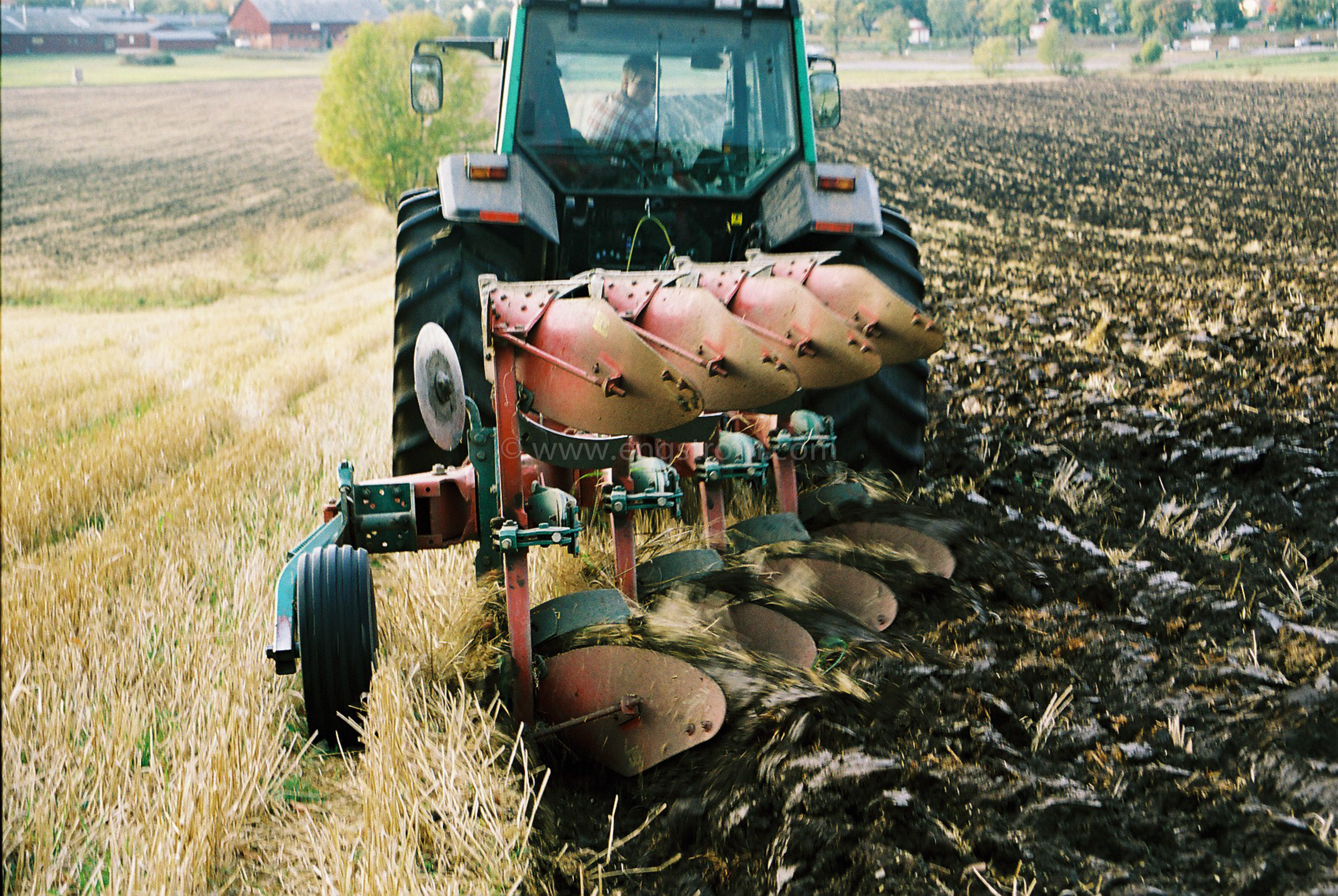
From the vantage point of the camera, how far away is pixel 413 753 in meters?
2.37

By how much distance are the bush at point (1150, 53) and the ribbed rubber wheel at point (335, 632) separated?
10790 mm

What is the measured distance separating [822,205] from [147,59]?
176ft

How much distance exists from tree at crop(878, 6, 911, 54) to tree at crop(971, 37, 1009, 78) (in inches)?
55.2

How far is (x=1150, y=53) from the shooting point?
1155 centimetres

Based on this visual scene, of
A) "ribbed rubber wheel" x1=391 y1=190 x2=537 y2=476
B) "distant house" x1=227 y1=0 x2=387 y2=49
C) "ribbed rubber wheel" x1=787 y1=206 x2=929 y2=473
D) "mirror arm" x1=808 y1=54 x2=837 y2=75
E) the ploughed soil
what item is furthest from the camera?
"distant house" x1=227 y1=0 x2=387 y2=49

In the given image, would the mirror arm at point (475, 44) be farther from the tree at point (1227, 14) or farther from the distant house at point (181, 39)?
the distant house at point (181, 39)

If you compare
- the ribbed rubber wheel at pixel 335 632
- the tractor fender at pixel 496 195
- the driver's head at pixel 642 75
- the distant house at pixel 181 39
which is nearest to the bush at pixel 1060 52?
the driver's head at pixel 642 75

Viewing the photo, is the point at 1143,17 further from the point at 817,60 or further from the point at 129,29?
the point at 129,29

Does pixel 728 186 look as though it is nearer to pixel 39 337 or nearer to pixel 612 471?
pixel 612 471

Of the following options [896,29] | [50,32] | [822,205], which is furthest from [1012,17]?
[50,32]

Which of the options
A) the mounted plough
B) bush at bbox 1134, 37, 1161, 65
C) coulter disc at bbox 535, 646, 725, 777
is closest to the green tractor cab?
the mounted plough

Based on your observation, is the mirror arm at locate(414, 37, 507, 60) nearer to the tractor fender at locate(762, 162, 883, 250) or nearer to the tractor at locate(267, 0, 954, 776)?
the tractor at locate(267, 0, 954, 776)

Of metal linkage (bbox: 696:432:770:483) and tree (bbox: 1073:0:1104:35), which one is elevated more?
tree (bbox: 1073:0:1104:35)

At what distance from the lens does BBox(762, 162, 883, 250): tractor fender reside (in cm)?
389
